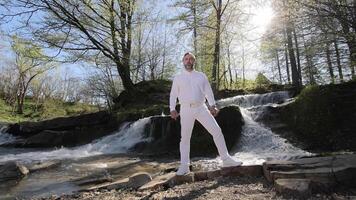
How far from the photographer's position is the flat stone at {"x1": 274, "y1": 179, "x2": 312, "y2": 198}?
15.9ft

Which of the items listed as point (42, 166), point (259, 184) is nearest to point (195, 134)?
point (42, 166)

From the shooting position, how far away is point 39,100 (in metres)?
58.2

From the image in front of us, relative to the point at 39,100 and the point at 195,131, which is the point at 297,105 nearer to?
the point at 195,131

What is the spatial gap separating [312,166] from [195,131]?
32.6 feet

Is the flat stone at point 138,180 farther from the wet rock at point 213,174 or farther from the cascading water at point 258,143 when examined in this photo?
the cascading water at point 258,143

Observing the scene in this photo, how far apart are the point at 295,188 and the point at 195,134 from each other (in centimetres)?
1068

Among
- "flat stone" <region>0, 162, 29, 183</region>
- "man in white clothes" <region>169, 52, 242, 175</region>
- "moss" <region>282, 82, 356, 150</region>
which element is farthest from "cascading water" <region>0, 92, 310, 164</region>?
"flat stone" <region>0, 162, 29, 183</region>

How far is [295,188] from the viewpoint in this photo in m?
4.92

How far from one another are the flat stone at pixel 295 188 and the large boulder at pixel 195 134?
339 inches

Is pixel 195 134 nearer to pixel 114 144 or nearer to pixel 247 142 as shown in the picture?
pixel 247 142

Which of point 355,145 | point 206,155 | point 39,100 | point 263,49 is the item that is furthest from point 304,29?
point 39,100

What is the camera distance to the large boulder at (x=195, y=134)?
1432 centimetres

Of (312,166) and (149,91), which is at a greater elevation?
(149,91)

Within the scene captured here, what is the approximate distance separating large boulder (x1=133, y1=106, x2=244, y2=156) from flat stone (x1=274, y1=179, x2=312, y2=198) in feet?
28.2
